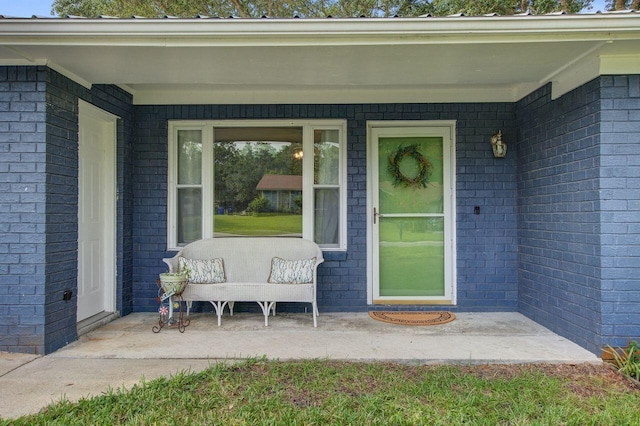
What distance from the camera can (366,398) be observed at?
107 inches

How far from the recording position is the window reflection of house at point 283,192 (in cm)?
514

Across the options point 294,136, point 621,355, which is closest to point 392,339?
point 621,355

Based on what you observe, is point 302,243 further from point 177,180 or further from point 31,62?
point 31,62

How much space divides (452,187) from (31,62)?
4.25 meters

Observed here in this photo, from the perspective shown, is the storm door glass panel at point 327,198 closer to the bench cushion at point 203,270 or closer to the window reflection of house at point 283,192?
the window reflection of house at point 283,192

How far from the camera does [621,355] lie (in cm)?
346

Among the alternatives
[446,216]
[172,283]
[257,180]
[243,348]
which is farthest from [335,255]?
[172,283]

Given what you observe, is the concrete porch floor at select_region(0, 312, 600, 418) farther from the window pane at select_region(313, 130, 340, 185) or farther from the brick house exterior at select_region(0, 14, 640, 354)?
the window pane at select_region(313, 130, 340, 185)

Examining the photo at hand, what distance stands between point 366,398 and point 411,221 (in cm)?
279

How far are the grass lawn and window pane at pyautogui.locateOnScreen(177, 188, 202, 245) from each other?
2.27 metres

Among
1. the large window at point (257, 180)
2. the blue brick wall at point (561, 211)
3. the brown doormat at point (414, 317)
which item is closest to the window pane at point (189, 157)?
the large window at point (257, 180)

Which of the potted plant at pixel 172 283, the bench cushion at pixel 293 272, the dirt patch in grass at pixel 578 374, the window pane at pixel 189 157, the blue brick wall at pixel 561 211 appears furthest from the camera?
the window pane at pixel 189 157

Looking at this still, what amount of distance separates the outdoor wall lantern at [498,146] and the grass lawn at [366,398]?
2.46 metres

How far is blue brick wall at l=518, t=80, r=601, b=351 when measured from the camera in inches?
141
